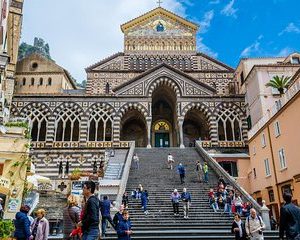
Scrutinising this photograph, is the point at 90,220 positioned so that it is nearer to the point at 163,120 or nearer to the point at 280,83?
the point at 280,83

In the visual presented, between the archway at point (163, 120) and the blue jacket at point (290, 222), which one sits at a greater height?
the archway at point (163, 120)

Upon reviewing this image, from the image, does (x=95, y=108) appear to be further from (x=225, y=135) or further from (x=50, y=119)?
(x=225, y=135)

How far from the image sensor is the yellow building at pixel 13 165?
15.1m

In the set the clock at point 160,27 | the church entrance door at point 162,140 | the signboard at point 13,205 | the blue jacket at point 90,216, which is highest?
the clock at point 160,27

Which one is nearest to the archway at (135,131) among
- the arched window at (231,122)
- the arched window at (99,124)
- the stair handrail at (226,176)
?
the arched window at (99,124)

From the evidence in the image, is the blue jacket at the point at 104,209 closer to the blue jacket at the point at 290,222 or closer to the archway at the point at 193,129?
the blue jacket at the point at 290,222

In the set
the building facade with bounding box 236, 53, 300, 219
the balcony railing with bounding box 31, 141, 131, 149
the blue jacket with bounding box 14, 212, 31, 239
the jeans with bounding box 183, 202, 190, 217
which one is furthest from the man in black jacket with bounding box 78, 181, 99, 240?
the balcony railing with bounding box 31, 141, 131, 149

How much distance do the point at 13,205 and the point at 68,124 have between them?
18393mm

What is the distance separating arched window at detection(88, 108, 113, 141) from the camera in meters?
32.4

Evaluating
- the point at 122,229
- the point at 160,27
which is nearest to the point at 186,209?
the point at 122,229

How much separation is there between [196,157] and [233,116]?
8.67m

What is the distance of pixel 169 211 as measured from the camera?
1563cm

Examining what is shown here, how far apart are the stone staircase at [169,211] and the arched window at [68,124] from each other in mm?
10279

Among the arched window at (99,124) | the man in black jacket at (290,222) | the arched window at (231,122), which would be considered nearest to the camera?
the man in black jacket at (290,222)
